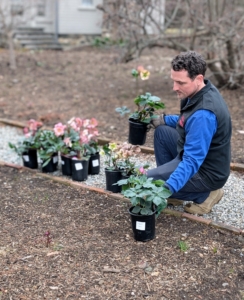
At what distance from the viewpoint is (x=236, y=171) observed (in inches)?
199

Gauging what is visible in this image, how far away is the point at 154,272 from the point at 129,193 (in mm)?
570

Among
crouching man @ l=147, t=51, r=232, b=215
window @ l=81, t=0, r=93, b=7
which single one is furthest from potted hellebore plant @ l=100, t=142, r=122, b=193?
window @ l=81, t=0, r=93, b=7

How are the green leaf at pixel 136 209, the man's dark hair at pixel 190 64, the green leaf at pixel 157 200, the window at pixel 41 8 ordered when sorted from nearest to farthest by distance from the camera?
the green leaf at pixel 157 200 < the man's dark hair at pixel 190 64 < the green leaf at pixel 136 209 < the window at pixel 41 8

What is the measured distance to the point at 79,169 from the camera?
4742mm

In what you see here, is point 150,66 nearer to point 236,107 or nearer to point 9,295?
point 236,107

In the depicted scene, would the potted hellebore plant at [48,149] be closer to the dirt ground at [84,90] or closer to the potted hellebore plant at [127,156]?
the potted hellebore plant at [127,156]

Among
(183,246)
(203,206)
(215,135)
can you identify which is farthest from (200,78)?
(183,246)

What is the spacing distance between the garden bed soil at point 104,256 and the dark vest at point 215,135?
428 mm

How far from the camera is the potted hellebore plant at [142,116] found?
4211 millimetres

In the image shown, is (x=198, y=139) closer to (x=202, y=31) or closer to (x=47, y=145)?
(x=47, y=145)

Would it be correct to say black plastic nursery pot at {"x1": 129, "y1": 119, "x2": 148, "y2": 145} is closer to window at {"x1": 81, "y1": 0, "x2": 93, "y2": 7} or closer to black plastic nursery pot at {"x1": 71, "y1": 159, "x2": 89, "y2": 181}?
black plastic nursery pot at {"x1": 71, "y1": 159, "x2": 89, "y2": 181}

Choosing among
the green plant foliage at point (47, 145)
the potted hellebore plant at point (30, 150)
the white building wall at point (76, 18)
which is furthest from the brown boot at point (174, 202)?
the white building wall at point (76, 18)

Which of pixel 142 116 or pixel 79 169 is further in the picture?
pixel 79 169

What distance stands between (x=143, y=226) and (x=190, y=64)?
4.03 ft
